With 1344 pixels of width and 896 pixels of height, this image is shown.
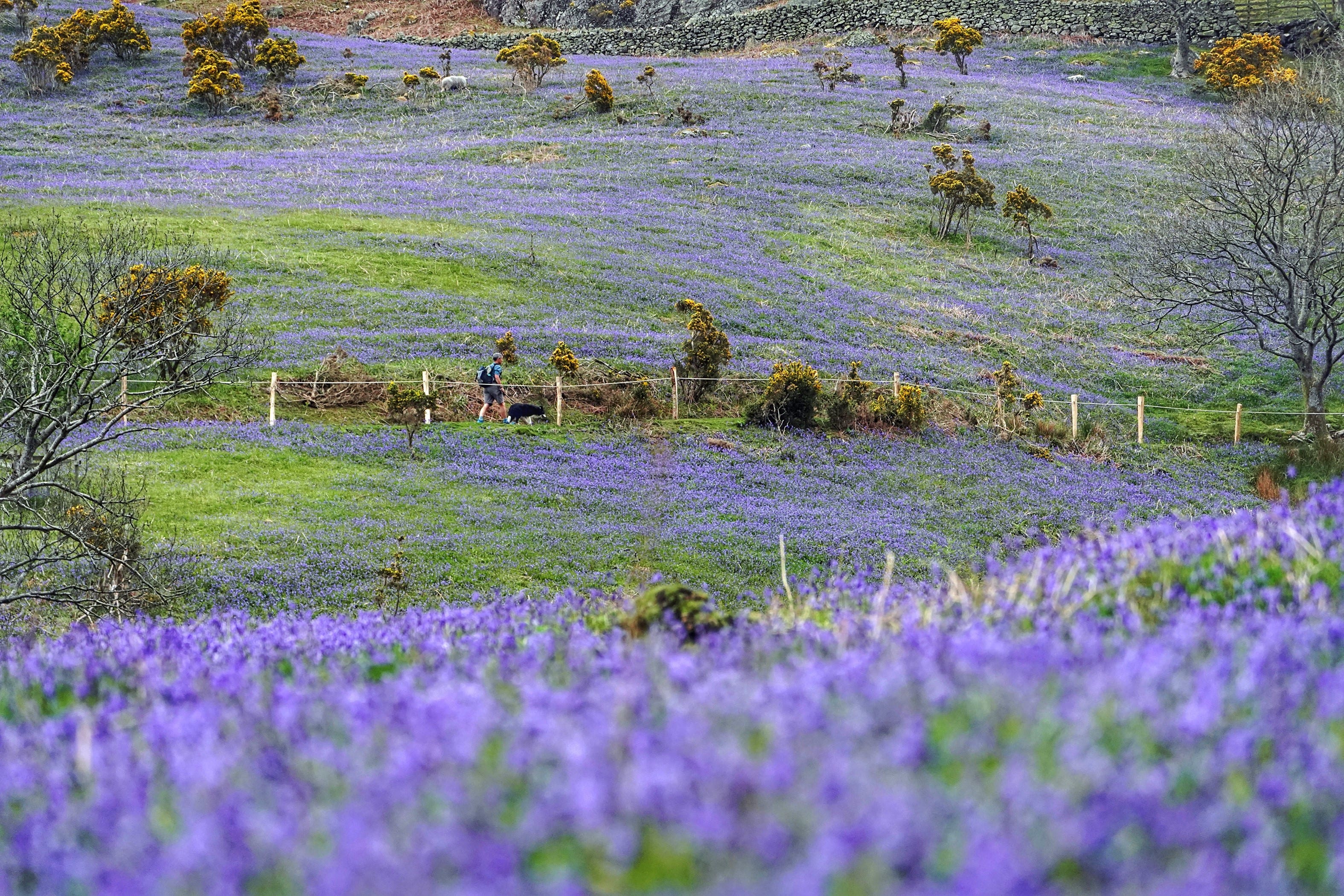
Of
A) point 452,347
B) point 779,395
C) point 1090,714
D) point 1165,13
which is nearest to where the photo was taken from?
point 1090,714

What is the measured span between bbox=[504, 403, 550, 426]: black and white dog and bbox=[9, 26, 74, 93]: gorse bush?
5239cm

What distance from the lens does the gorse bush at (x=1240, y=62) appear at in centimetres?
7375

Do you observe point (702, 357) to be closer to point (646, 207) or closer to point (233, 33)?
point (646, 207)

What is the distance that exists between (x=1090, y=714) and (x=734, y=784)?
925 millimetres

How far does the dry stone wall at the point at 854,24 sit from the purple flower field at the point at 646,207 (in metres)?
12.9

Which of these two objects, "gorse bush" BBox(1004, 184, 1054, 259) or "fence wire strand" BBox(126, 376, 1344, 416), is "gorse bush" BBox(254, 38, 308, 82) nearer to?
"gorse bush" BBox(1004, 184, 1054, 259)

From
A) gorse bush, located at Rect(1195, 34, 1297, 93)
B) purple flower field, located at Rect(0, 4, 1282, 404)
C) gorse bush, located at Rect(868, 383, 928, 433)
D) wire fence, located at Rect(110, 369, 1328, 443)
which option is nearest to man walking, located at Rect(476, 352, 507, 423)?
wire fence, located at Rect(110, 369, 1328, 443)

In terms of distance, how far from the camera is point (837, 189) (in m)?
56.2

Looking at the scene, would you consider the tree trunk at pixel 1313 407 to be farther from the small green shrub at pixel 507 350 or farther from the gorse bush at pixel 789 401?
the small green shrub at pixel 507 350

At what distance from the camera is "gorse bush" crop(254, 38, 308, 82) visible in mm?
69562

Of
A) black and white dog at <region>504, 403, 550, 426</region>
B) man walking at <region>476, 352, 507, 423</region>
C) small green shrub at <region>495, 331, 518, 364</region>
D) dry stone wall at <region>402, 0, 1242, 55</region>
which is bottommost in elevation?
black and white dog at <region>504, 403, 550, 426</region>

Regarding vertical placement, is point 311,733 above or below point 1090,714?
below

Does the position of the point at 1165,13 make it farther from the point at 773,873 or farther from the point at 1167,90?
the point at 773,873

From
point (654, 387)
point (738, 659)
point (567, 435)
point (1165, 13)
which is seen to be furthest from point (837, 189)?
point (738, 659)
